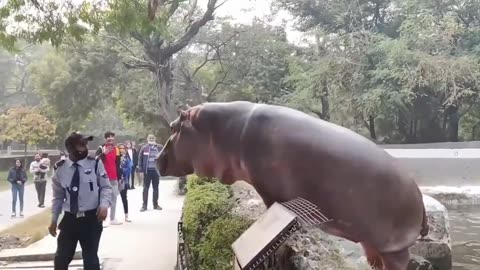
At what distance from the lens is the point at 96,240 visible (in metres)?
5.24

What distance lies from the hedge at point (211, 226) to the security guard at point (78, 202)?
857 mm

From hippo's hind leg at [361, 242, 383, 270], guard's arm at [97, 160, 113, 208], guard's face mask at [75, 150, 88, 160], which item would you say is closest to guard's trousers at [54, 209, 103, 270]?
guard's arm at [97, 160, 113, 208]

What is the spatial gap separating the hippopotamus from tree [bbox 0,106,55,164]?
108 feet

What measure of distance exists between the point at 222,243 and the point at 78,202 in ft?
6.23

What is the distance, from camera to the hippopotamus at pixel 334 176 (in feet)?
8.48

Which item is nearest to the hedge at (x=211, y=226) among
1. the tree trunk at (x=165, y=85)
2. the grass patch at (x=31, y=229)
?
the grass patch at (x=31, y=229)

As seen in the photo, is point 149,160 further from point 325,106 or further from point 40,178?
point 325,106

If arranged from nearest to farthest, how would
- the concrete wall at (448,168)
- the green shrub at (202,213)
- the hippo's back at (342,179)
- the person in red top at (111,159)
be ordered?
the hippo's back at (342,179), the green shrub at (202,213), the person in red top at (111,159), the concrete wall at (448,168)

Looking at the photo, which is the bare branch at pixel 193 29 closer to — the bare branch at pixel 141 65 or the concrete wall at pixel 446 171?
the bare branch at pixel 141 65

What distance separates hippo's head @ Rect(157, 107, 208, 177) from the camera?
3129 mm

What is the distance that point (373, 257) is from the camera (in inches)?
108

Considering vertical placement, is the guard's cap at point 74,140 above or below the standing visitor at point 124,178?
above

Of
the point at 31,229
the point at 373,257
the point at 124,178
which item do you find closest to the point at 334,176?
the point at 373,257

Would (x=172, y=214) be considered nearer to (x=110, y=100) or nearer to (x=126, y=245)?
(x=126, y=245)
